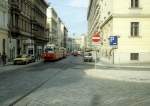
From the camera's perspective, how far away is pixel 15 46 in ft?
206

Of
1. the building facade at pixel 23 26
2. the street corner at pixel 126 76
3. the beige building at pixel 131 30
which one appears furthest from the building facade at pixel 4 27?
the street corner at pixel 126 76

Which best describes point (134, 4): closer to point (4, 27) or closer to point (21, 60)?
point (21, 60)

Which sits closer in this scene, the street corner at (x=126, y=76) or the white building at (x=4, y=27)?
the street corner at (x=126, y=76)

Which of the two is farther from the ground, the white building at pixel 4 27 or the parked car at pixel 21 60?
the white building at pixel 4 27

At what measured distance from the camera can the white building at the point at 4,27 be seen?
176 ft

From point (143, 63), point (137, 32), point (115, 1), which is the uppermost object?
point (115, 1)

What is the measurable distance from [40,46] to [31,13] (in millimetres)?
16649

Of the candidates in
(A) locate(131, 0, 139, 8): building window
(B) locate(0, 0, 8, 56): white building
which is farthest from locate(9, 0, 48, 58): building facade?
(A) locate(131, 0, 139, 8): building window

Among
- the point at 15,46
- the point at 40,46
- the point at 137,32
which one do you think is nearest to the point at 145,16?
the point at 137,32

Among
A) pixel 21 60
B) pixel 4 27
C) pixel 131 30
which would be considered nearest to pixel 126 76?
pixel 131 30

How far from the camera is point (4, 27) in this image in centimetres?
5478

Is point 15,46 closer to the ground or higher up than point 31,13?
closer to the ground

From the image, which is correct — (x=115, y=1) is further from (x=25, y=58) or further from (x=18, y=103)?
(x=18, y=103)

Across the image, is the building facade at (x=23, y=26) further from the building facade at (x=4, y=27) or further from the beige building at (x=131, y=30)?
the beige building at (x=131, y=30)
